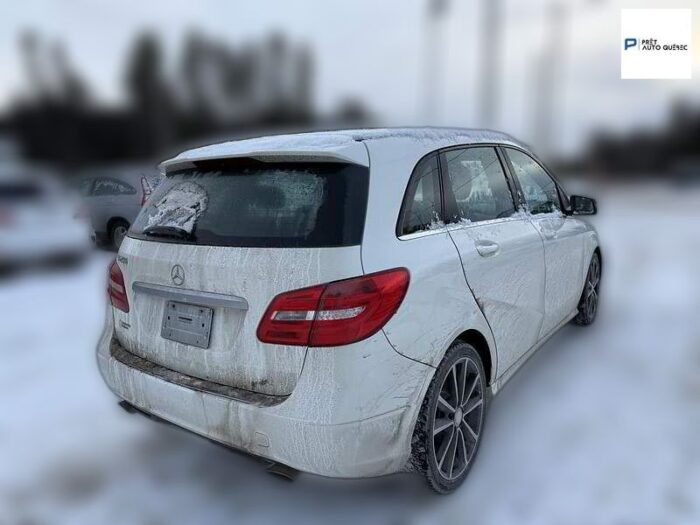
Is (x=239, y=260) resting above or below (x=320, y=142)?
below

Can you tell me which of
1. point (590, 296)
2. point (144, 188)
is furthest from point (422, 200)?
point (590, 296)

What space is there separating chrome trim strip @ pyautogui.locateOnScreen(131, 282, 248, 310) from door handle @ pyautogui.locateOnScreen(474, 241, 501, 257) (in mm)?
1214

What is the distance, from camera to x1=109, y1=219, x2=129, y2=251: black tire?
3548 millimetres

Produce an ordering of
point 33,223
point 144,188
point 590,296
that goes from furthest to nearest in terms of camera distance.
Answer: point 33,223 < point 590,296 < point 144,188

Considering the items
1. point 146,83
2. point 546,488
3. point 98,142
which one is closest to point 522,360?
point 546,488

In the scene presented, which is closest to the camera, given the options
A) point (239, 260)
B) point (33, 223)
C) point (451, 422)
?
point (239, 260)

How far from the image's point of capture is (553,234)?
3.55 metres

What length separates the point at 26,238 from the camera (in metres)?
6.65

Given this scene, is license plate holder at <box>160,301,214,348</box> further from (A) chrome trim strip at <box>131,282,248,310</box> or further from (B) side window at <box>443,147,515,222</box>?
(B) side window at <box>443,147,515,222</box>

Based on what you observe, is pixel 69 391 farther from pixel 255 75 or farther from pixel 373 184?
pixel 255 75

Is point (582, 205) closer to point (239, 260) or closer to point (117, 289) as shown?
point (239, 260)

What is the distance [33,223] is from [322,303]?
20.2ft

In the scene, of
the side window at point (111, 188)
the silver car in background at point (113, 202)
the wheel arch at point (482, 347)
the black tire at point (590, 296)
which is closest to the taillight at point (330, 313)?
the wheel arch at point (482, 347)

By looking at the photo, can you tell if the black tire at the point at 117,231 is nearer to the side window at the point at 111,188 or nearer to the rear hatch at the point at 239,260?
the side window at the point at 111,188
